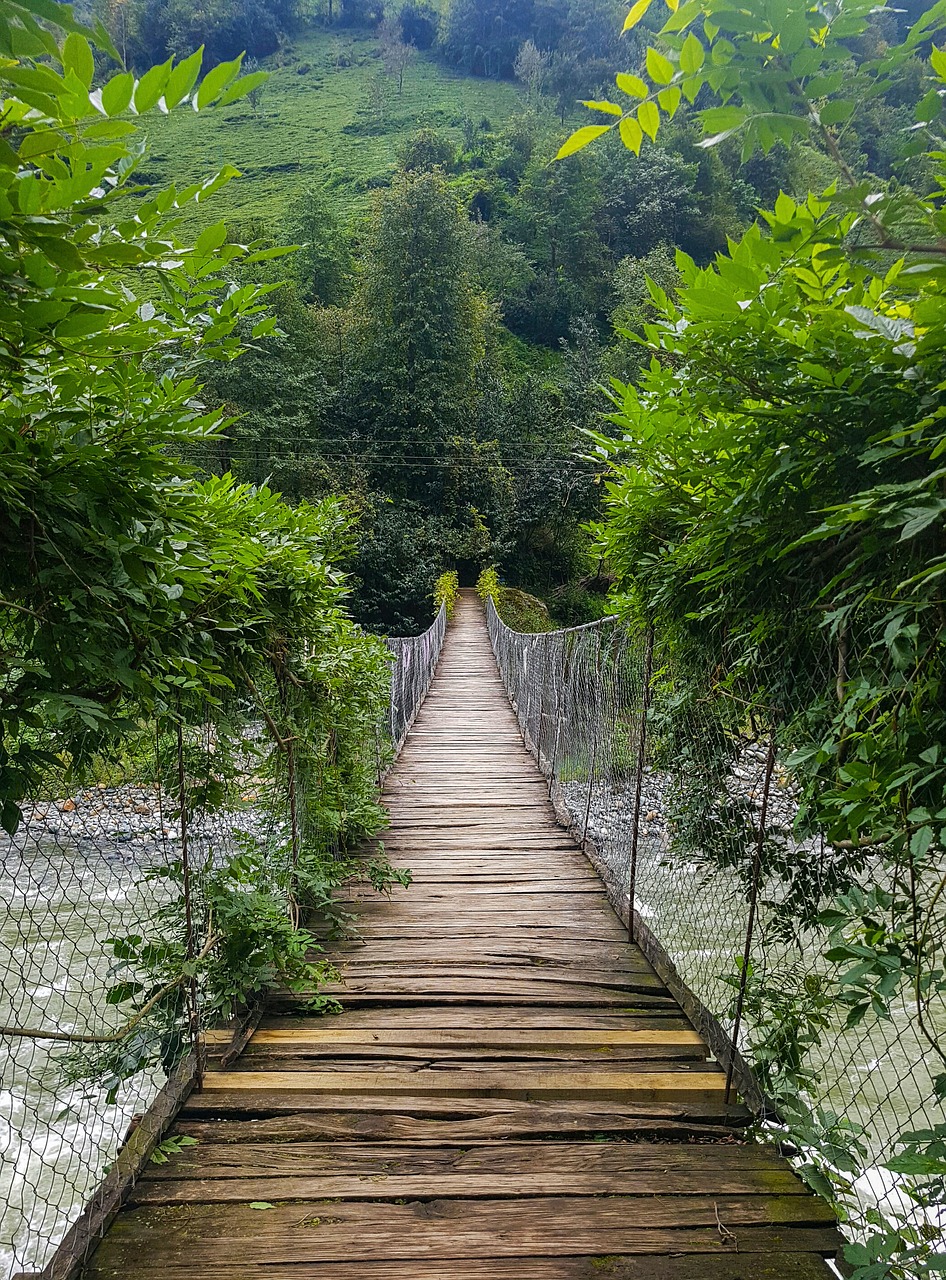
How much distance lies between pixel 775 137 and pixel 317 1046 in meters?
2.11

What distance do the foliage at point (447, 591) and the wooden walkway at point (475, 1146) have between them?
15690mm

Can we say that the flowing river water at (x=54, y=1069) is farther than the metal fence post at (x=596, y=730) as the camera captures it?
No

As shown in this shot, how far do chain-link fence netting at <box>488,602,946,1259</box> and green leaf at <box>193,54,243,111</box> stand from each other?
3.74 feet

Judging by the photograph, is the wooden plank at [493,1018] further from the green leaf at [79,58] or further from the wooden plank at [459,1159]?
the green leaf at [79,58]

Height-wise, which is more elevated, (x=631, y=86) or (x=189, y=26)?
(x=189, y=26)

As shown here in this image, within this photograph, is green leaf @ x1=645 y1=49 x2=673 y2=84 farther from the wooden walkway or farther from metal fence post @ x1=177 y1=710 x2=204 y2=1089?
the wooden walkway

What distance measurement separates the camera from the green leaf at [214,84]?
0.65 meters

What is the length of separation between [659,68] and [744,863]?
2.05 m

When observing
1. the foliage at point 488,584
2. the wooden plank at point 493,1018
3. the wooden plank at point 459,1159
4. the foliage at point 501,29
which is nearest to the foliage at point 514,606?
the foliage at point 488,584

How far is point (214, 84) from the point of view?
25.9 inches

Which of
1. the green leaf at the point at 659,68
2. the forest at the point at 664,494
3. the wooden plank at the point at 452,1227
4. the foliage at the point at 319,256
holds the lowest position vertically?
the wooden plank at the point at 452,1227

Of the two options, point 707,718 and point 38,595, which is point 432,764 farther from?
point 38,595

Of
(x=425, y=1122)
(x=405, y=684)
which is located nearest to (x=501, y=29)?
(x=405, y=684)

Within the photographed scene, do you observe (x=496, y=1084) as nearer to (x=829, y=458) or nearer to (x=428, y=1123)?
(x=428, y=1123)
